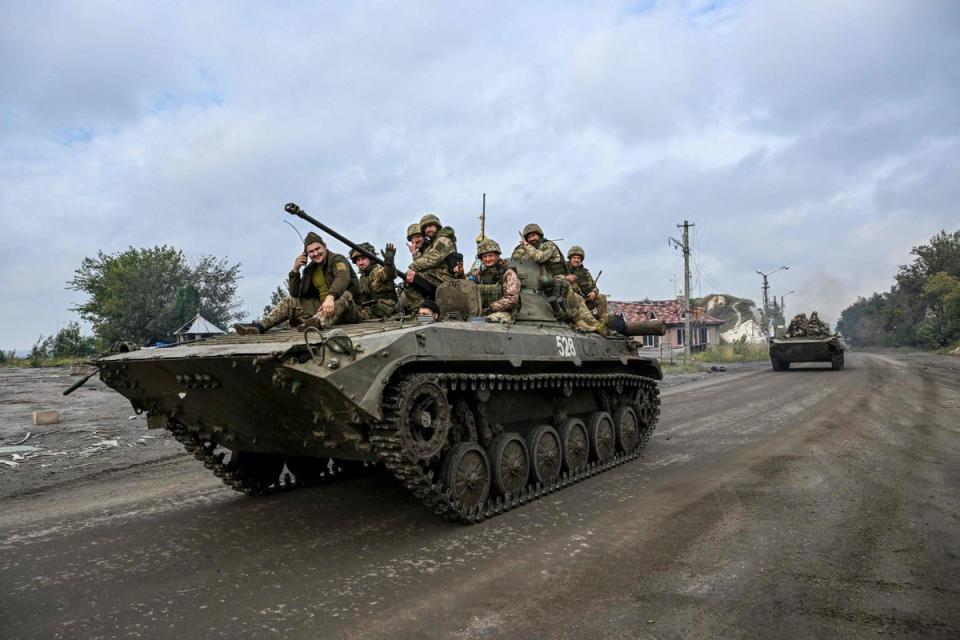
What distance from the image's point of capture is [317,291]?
7.96 metres

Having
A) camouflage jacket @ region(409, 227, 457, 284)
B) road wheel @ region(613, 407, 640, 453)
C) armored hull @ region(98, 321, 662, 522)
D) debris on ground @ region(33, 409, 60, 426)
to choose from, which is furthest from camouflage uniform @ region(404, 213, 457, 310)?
debris on ground @ region(33, 409, 60, 426)

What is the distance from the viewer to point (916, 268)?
207 feet

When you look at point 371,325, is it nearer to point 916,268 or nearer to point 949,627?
point 949,627

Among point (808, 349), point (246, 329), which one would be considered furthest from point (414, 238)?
point (808, 349)

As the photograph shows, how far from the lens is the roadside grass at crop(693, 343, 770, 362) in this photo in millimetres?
39219

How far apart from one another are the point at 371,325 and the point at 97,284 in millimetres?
52236

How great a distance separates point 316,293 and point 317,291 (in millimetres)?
43

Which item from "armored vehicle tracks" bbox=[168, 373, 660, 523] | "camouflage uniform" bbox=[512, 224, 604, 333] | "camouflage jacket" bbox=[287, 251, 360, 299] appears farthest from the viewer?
"camouflage uniform" bbox=[512, 224, 604, 333]

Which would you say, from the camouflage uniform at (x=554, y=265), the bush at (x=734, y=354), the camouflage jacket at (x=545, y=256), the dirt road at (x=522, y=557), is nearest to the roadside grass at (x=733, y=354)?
the bush at (x=734, y=354)

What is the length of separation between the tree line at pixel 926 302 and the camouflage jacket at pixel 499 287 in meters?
45.3

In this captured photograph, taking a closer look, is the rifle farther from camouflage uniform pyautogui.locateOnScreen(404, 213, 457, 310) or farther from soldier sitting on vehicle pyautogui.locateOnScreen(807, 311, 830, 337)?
soldier sitting on vehicle pyautogui.locateOnScreen(807, 311, 830, 337)

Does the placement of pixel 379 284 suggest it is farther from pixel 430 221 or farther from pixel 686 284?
pixel 686 284

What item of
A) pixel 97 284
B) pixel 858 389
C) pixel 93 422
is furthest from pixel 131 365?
pixel 97 284

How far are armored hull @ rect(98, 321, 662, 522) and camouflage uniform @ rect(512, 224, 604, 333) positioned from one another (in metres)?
0.87
